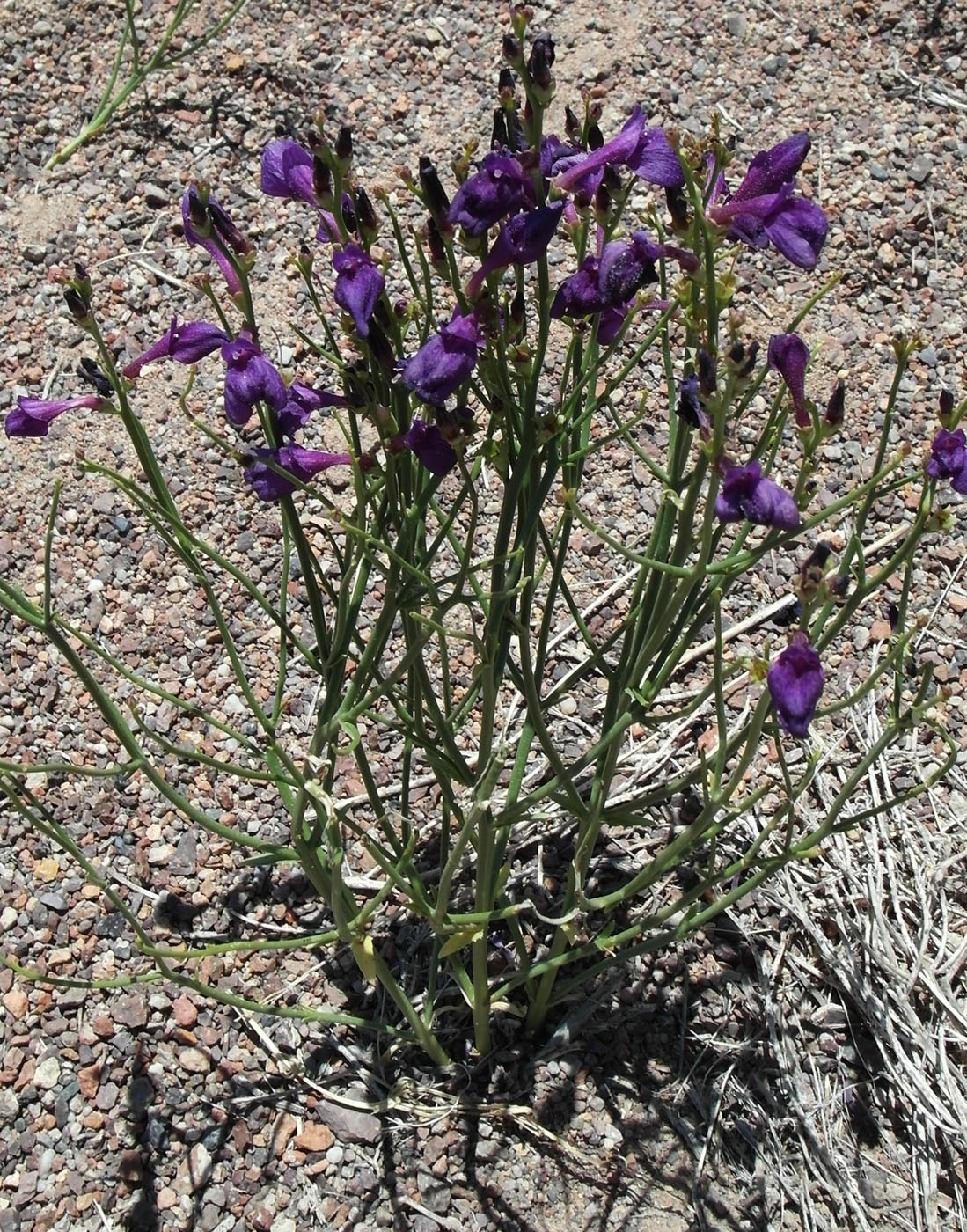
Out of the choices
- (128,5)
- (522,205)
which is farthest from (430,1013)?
(128,5)

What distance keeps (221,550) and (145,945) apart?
1.45m

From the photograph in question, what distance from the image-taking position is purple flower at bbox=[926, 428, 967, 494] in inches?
57.1

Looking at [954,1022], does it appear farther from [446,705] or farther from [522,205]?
[522,205]

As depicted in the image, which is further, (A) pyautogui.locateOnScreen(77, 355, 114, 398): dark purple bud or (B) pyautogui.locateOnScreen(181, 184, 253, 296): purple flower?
(A) pyautogui.locateOnScreen(77, 355, 114, 398): dark purple bud

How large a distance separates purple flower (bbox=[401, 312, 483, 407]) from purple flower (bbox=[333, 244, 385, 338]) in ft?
0.27

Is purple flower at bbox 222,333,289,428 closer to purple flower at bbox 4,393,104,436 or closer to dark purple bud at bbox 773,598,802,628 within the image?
purple flower at bbox 4,393,104,436

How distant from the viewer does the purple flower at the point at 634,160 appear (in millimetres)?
1397

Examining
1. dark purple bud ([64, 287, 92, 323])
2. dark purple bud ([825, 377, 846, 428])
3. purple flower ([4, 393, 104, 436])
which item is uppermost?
dark purple bud ([825, 377, 846, 428])

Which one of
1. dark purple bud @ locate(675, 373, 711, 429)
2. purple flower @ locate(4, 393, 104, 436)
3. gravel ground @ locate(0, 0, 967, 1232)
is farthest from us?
gravel ground @ locate(0, 0, 967, 1232)

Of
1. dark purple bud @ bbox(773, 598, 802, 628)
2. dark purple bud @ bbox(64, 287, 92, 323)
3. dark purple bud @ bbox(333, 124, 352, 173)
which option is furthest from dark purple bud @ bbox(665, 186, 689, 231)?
dark purple bud @ bbox(64, 287, 92, 323)

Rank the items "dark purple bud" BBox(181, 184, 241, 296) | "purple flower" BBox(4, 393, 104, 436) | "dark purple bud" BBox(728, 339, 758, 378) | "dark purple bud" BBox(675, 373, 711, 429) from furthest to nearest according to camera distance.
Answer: "purple flower" BBox(4, 393, 104, 436), "dark purple bud" BBox(181, 184, 241, 296), "dark purple bud" BBox(675, 373, 711, 429), "dark purple bud" BBox(728, 339, 758, 378)

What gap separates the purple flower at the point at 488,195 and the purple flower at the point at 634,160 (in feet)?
0.42

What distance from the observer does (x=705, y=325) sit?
136 cm

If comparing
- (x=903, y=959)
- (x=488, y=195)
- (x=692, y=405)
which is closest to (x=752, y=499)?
(x=692, y=405)
